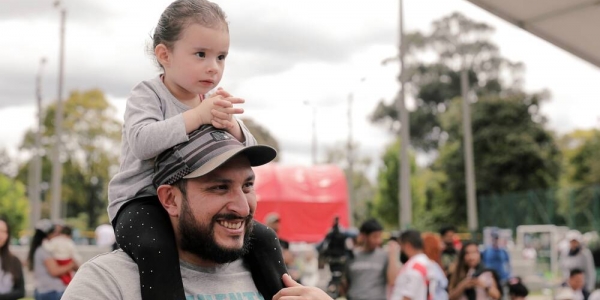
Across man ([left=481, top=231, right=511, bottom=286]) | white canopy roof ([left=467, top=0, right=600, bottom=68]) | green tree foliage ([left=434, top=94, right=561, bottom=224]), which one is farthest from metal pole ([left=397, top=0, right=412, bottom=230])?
green tree foliage ([left=434, top=94, right=561, bottom=224])

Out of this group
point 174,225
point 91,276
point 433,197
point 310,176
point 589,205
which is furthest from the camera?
point 433,197

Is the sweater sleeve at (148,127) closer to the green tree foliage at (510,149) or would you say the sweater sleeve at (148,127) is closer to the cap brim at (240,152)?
the cap brim at (240,152)

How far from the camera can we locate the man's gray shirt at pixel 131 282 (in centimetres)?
192

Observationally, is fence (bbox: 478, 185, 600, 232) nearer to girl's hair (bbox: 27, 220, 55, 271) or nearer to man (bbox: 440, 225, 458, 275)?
man (bbox: 440, 225, 458, 275)

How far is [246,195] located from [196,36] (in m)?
0.46

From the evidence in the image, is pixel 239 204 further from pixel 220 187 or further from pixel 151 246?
pixel 151 246

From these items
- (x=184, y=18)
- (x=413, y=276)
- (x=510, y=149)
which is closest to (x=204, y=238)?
(x=184, y=18)

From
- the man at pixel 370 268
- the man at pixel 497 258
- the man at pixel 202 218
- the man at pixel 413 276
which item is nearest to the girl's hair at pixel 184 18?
the man at pixel 202 218

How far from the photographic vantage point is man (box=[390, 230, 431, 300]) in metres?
8.18

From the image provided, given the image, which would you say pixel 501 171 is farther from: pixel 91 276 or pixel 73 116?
pixel 91 276

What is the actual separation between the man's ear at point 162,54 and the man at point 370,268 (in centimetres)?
774

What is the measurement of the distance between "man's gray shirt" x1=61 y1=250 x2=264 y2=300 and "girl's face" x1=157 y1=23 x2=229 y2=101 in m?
0.50

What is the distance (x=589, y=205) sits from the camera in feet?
106

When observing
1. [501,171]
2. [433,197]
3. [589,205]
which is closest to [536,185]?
[501,171]
